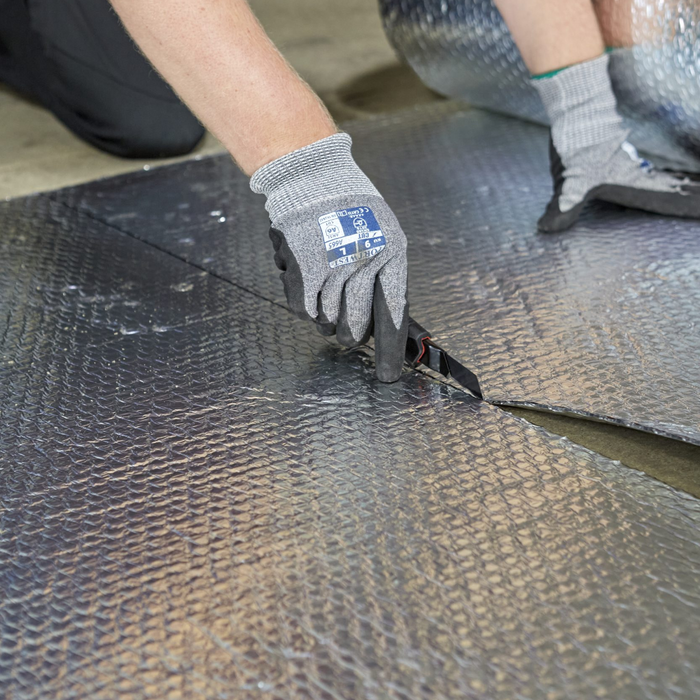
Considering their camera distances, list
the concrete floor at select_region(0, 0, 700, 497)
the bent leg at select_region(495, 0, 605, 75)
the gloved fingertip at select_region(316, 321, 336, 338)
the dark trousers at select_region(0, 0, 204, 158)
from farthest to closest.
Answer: the dark trousers at select_region(0, 0, 204, 158), the bent leg at select_region(495, 0, 605, 75), the gloved fingertip at select_region(316, 321, 336, 338), the concrete floor at select_region(0, 0, 700, 497)

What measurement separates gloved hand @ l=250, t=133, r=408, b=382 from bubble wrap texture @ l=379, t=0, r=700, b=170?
829 millimetres

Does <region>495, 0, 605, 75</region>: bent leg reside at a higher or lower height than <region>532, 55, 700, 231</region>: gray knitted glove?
higher

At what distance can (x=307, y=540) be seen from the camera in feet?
2.68

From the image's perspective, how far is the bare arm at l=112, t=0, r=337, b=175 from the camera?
1.02 meters

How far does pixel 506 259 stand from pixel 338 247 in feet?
1.58

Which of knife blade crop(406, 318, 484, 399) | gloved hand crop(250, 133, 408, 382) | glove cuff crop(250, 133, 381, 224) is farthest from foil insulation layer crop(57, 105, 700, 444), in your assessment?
glove cuff crop(250, 133, 381, 224)

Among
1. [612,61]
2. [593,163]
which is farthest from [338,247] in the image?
[612,61]

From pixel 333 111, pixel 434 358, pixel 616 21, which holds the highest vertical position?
pixel 616 21

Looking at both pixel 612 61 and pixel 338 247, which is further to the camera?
pixel 612 61

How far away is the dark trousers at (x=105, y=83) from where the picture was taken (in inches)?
76.4

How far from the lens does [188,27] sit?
3.34ft

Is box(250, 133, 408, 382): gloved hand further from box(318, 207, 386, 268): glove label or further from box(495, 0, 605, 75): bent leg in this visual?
box(495, 0, 605, 75): bent leg

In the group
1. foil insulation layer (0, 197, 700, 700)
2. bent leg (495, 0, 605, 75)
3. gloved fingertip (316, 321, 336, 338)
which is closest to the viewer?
foil insulation layer (0, 197, 700, 700)

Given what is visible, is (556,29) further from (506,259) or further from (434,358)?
(434,358)
